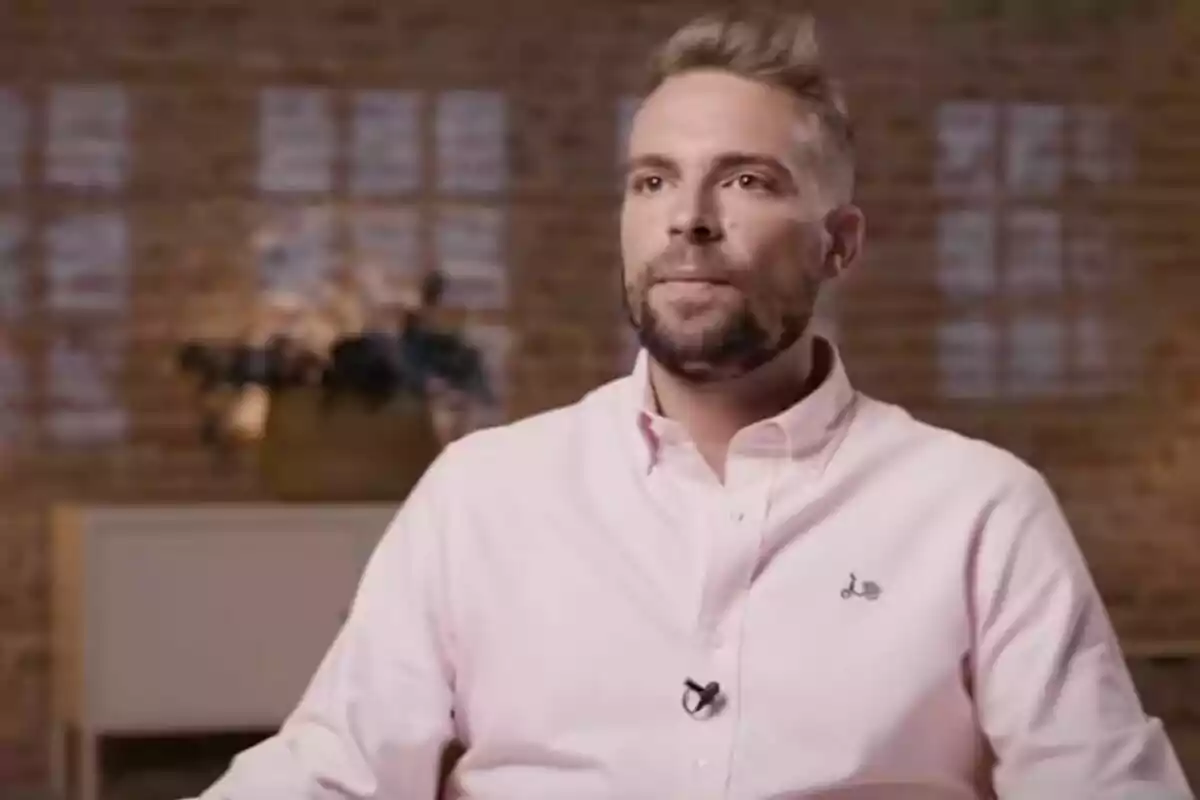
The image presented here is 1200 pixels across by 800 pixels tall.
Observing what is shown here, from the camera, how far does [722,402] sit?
1564 millimetres

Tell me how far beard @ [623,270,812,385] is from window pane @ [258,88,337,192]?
2689mm

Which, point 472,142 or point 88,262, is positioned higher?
point 472,142

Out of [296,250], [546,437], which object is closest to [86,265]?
[296,250]

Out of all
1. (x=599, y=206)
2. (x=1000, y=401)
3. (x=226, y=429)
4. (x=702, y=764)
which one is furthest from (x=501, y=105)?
(x=702, y=764)

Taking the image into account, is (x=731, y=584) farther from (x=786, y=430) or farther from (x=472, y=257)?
(x=472, y=257)

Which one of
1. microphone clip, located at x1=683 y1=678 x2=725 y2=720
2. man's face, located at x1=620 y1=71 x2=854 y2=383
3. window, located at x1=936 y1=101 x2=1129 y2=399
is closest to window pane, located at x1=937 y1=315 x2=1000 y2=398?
window, located at x1=936 y1=101 x2=1129 y2=399

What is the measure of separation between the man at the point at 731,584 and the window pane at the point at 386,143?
2.62 m

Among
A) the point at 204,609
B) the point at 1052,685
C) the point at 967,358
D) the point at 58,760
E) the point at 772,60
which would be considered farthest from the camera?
the point at 967,358

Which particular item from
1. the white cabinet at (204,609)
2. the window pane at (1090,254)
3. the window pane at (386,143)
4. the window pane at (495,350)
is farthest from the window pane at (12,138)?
the window pane at (1090,254)

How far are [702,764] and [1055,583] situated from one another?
30 cm

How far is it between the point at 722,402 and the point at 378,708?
378 mm

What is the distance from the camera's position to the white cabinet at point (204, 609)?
3.49m

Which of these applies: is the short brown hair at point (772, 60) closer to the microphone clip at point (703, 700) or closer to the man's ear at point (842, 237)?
the man's ear at point (842, 237)

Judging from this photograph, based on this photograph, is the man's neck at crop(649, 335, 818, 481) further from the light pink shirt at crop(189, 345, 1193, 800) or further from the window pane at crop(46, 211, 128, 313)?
the window pane at crop(46, 211, 128, 313)
